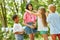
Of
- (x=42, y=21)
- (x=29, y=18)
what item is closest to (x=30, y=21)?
(x=29, y=18)

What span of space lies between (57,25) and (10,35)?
3.39 m

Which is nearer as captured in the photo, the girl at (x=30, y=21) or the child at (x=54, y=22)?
the child at (x=54, y=22)

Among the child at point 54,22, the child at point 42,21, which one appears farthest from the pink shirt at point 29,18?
the child at point 54,22

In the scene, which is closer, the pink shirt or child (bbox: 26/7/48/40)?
child (bbox: 26/7/48/40)

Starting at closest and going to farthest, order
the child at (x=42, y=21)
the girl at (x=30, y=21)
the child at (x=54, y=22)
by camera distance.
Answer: the child at (x=54, y=22), the child at (x=42, y=21), the girl at (x=30, y=21)

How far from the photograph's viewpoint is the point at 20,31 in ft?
20.2

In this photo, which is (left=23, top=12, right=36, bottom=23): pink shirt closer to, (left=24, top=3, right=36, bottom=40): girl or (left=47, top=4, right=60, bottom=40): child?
(left=24, top=3, right=36, bottom=40): girl

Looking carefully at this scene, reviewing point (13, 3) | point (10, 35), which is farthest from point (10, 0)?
point (10, 35)

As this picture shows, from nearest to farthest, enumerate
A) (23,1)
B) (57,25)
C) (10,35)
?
1. (57,25)
2. (10,35)
3. (23,1)

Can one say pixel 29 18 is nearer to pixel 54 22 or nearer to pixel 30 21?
pixel 30 21

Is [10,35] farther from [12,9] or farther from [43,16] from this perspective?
[43,16]

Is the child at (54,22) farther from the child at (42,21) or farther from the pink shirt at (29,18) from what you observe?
the pink shirt at (29,18)

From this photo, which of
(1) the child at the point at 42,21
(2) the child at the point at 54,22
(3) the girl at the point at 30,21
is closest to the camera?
(2) the child at the point at 54,22

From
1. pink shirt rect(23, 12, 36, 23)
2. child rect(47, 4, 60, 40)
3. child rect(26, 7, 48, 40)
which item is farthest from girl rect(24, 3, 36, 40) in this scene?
child rect(47, 4, 60, 40)
